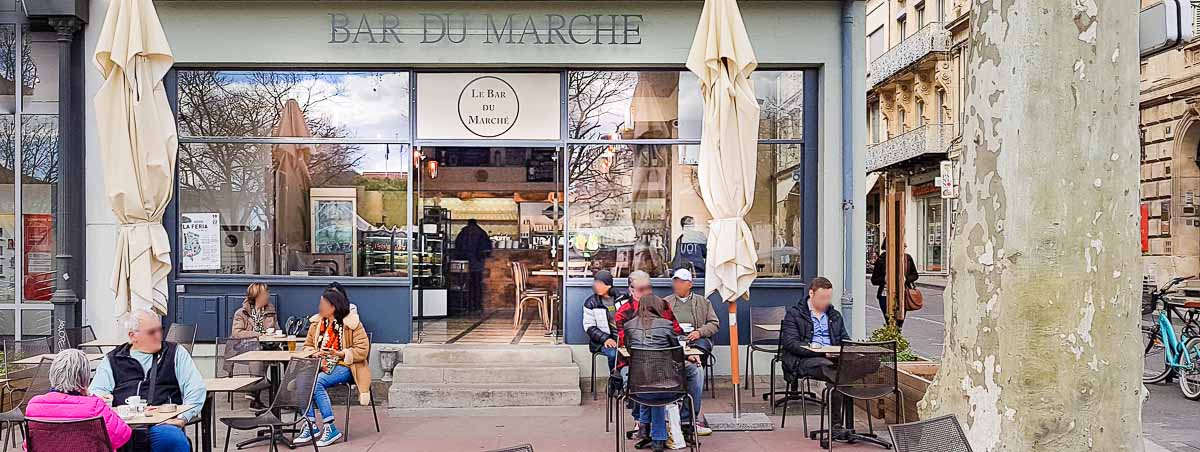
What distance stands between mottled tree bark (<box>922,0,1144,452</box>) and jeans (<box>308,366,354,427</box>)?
17.5ft

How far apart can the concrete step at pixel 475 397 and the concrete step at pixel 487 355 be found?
74 cm

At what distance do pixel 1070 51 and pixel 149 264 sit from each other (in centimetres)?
713

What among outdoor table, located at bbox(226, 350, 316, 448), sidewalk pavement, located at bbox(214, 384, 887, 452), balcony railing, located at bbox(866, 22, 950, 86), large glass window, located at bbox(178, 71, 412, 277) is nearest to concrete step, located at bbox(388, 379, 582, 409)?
sidewalk pavement, located at bbox(214, 384, 887, 452)

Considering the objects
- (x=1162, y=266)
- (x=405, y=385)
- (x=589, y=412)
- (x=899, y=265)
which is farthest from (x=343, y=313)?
(x=1162, y=266)

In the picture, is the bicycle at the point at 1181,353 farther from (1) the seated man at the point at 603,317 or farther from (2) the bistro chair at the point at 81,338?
(2) the bistro chair at the point at 81,338

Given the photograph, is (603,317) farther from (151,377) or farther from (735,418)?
(151,377)

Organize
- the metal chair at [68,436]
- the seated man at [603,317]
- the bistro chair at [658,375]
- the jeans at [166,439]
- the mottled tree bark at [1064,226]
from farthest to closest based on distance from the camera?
the seated man at [603,317], the bistro chair at [658,375], the jeans at [166,439], the metal chair at [68,436], the mottled tree bark at [1064,226]

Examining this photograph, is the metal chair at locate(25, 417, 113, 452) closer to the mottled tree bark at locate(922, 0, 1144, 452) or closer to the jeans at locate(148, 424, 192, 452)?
the jeans at locate(148, 424, 192, 452)

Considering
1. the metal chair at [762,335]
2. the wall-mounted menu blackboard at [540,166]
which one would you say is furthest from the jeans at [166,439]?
the wall-mounted menu blackboard at [540,166]

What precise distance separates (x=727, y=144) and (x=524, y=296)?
5724mm

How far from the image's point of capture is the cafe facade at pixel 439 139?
35.5 feet

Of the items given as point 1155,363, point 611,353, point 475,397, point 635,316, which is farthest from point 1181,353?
point 475,397

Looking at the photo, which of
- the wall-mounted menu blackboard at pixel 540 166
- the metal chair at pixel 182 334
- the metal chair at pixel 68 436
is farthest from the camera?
the wall-mounted menu blackboard at pixel 540 166

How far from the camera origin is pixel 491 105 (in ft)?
36.3
